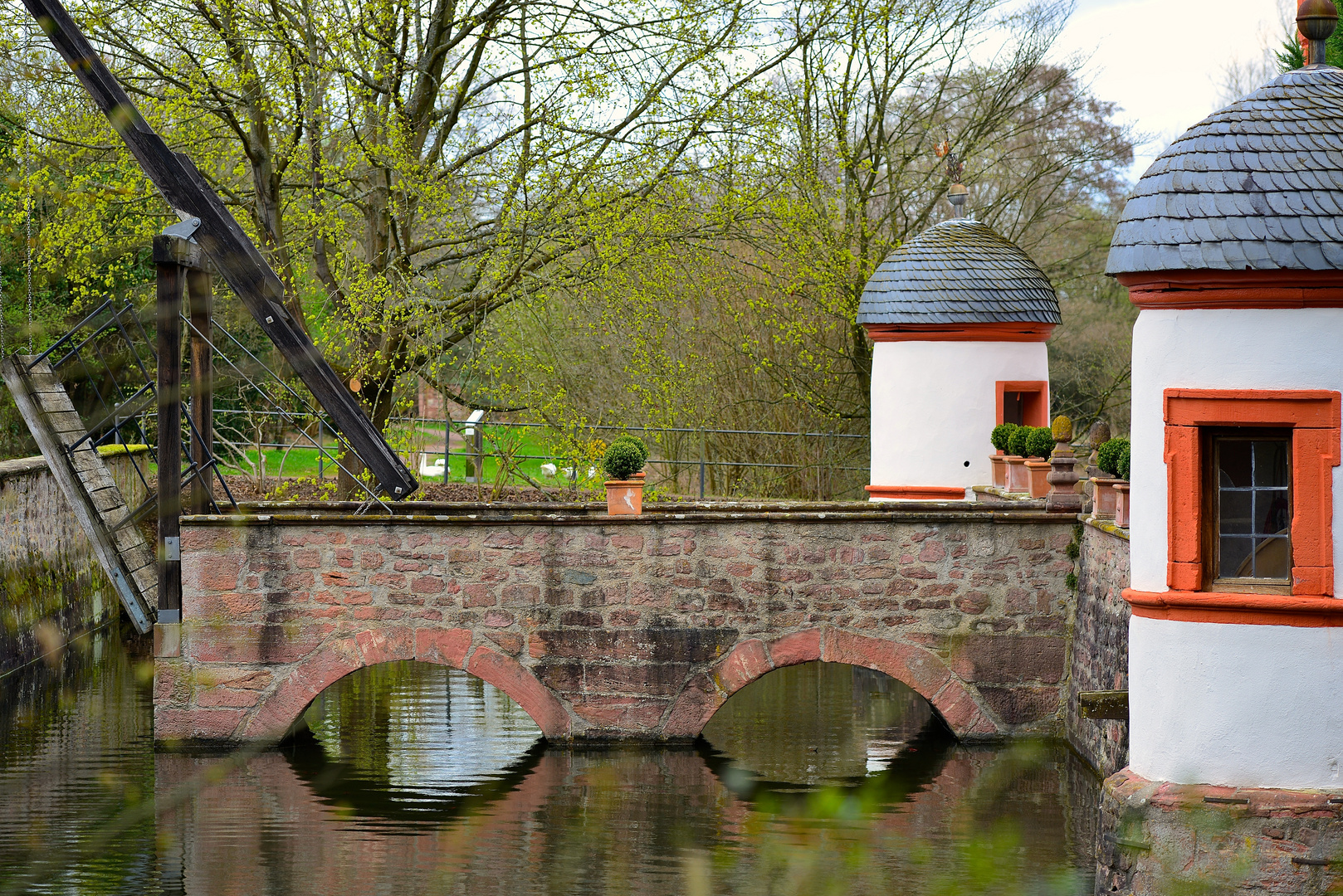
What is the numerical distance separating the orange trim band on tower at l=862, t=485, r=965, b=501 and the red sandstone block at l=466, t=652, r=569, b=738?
4.96 m

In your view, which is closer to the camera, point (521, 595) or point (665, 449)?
point (521, 595)

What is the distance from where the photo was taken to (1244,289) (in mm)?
6797

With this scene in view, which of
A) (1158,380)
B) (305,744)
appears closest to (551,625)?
(305,744)

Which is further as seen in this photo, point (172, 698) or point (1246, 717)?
point (172, 698)

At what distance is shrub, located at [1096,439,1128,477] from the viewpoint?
10016 mm

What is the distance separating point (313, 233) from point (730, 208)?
4.20 m

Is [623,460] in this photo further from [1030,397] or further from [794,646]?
[1030,397]

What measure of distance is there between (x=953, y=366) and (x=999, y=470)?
3.94ft

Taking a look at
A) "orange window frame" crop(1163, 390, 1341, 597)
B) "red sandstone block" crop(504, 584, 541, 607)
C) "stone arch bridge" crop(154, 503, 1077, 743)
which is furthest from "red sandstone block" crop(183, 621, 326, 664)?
"orange window frame" crop(1163, 390, 1341, 597)

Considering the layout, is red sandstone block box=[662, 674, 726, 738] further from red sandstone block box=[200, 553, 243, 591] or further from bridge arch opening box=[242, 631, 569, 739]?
red sandstone block box=[200, 553, 243, 591]

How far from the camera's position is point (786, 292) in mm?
18750

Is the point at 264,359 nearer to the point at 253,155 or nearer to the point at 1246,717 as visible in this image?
the point at 253,155

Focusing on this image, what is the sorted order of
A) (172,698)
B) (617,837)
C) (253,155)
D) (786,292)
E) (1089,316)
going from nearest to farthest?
1. (617,837)
2. (172,698)
3. (253,155)
4. (786,292)
5. (1089,316)

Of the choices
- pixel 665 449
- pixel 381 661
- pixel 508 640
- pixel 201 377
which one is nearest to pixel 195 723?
pixel 381 661
